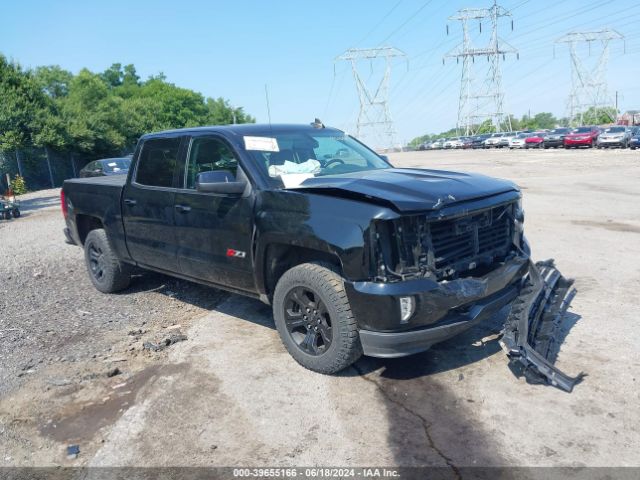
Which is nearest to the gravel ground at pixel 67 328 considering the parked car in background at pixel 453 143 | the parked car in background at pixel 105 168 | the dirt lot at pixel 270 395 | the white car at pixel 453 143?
the dirt lot at pixel 270 395

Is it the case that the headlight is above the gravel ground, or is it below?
above

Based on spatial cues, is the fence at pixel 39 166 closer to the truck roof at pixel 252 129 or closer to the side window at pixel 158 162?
the side window at pixel 158 162

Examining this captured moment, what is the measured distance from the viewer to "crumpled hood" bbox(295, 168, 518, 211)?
370 cm

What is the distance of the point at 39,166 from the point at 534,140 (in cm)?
3664

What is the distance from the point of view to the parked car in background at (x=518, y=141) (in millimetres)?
47812

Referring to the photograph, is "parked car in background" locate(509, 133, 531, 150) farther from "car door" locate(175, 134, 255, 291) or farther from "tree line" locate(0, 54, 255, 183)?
"car door" locate(175, 134, 255, 291)

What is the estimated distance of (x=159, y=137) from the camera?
5.69 metres

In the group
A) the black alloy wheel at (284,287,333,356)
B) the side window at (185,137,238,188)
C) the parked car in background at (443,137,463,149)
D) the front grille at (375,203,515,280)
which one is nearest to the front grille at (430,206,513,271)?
the front grille at (375,203,515,280)

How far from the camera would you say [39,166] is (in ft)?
98.7

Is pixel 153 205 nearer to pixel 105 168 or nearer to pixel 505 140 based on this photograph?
pixel 105 168

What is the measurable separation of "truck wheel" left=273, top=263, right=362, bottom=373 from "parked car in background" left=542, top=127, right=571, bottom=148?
41.8 metres

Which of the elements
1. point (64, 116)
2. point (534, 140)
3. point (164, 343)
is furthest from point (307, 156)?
point (534, 140)

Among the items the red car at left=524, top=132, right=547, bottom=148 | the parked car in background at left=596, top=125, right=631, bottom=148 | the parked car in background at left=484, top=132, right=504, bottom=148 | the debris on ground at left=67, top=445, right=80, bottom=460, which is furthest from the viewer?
the parked car in background at left=484, top=132, right=504, bottom=148

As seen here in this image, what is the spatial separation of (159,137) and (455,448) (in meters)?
4.14
